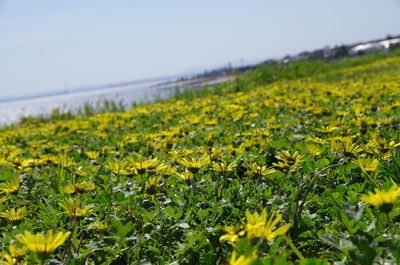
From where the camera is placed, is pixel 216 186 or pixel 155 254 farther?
pixel 216 186

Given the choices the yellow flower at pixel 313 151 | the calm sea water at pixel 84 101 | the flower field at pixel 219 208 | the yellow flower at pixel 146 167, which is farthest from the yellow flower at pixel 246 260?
the calm sea water at pixel 84 101

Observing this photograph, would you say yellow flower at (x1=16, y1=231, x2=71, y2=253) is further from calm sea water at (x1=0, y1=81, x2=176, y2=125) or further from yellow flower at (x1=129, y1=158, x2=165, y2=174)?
calm sea water at (x1=0, y1=81, x2=176, y2=125)

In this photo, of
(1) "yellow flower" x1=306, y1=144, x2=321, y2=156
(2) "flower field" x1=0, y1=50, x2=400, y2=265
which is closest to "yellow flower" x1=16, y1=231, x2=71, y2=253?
(2) "flower field" x1=0, y1=50, x2=400, y2=265

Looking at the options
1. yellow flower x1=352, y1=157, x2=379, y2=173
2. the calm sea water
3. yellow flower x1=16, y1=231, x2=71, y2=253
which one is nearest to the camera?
yellow flower x1=16, y1=231, x2=71, y2=253

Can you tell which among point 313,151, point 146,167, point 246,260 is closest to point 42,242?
point 246,260

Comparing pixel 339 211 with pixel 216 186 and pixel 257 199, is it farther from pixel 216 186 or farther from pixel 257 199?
pixel 216 186

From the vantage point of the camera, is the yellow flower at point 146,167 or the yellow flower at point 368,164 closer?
the yellow flower at point 368,164

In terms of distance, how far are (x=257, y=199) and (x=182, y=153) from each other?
45cm

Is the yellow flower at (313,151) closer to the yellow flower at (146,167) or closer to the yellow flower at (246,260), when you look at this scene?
the yellow flower at (146,167)

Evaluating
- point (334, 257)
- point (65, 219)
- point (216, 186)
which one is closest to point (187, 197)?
point (216, 186)

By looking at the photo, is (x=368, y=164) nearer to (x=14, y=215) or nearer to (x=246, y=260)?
(x=246, y=260)

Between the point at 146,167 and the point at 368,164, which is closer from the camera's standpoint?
the point at 368,164

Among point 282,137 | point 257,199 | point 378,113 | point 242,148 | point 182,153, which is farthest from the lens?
point 378,113

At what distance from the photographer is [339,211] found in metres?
1.02
